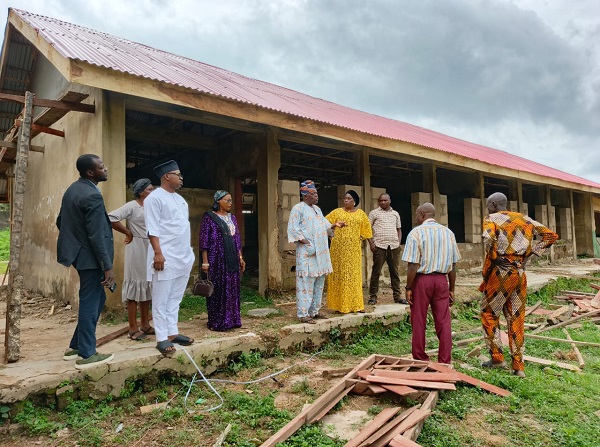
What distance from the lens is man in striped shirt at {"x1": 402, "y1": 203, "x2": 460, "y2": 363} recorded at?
4.07 meters

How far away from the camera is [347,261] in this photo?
5660 millimetres

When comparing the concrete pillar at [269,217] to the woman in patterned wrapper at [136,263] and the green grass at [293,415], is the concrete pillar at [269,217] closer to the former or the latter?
the green grass at [293,415]

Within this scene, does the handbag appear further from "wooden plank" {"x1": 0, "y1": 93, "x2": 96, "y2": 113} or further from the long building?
"wooden plank" {"x1": 0, "y1": 93, "x2": 96, "y2": 113}

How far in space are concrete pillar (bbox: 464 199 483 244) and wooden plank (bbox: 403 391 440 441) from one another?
8.03m

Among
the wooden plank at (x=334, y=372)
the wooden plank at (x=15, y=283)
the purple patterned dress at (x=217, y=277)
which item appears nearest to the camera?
the wooden plank at (x=15, y=283)

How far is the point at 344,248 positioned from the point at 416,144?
301cm

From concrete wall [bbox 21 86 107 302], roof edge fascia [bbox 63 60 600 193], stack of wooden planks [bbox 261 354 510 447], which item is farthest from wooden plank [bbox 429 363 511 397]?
concrete wall [bbox 21 86 107 302]

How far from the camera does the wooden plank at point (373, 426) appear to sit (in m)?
2.62

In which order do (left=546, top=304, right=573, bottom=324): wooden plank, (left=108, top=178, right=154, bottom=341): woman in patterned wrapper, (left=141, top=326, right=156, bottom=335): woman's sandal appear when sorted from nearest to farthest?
(left=108, top=178, right=154, bottom=341): woman in patterned wrapper, (left=141, top=326, right=156, bottom=335): woman's sandal, (left=546, top=304, right=573, bottom=324): wooden plank

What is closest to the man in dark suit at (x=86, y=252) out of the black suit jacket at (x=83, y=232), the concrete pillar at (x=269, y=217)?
the black suit jacket at (x=83, y=232)

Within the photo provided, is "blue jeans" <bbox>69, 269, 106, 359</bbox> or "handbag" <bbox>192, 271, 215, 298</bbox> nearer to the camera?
"blue jeans" <bbox>69, 269, 106, 359</bbox>

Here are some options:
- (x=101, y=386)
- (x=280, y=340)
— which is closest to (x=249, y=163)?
(x=280, y=340)

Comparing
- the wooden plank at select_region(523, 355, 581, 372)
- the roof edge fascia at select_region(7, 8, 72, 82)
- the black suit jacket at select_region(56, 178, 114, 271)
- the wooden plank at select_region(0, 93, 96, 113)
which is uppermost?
the roof edge fascia at select_region(7, 8, 72, 82)

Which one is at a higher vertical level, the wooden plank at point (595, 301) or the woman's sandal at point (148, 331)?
the woman's sandal at point (148, 331)
